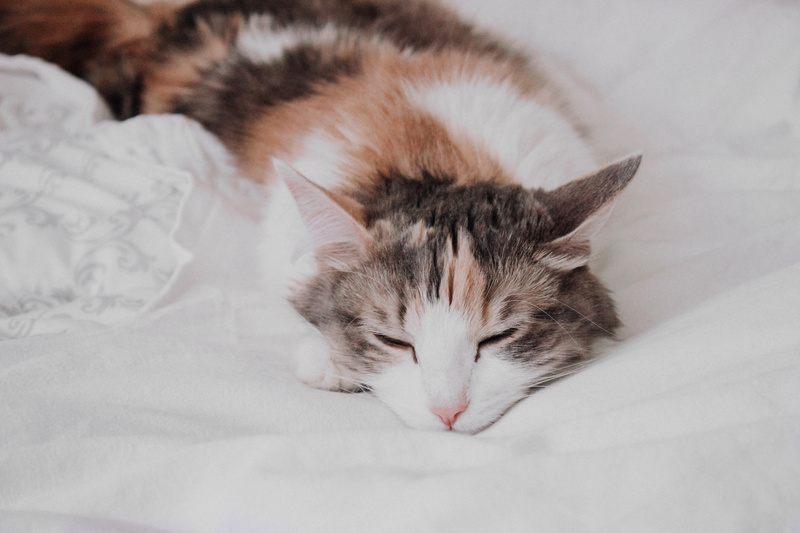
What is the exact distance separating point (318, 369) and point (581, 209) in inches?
19.9

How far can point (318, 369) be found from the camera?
100 cm

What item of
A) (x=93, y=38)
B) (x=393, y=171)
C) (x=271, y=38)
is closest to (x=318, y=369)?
(x=393, y=171)

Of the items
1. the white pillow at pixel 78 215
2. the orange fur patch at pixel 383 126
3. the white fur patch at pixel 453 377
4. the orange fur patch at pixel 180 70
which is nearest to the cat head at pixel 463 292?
the white fur patch at pixel 453 377

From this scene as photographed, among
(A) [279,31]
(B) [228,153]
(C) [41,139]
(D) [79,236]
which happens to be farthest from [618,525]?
(C) [41,139]

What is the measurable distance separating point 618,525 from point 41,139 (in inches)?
63.5

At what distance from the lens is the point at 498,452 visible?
679mm

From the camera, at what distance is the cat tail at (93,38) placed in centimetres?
175

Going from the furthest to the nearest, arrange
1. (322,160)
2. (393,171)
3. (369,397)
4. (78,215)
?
(78,215) → (322,160) → (393,171) → (369,397)

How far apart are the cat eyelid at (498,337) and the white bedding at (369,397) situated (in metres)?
0.11

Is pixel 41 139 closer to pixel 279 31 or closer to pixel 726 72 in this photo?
pixel 279 31

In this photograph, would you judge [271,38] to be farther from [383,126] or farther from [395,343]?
[395,343]

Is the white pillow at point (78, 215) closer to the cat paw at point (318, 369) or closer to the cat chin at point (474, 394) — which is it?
the cat paw at point (318, 369)

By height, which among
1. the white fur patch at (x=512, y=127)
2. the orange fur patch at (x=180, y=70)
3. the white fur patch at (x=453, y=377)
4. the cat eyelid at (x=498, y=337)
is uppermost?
the white fur patch at (x=512, y=127)

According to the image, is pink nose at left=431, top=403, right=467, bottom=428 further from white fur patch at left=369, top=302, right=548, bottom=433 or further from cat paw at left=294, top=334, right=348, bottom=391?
cat paw at left=294, top=334, right=348, bottom=391
